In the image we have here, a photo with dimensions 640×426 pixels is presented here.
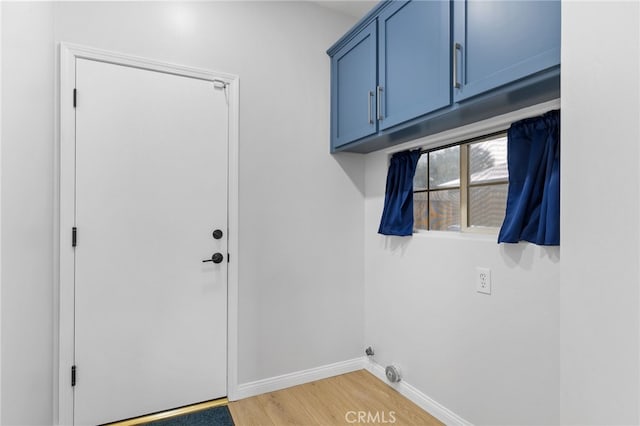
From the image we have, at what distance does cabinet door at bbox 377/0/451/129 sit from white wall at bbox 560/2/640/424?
836 millimetres

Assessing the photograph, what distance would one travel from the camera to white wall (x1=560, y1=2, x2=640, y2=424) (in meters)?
0.68

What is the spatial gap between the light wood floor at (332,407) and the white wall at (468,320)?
169 millimetres

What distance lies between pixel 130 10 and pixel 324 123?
1.37 meters

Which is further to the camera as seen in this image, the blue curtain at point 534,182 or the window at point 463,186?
the window at point 463,186

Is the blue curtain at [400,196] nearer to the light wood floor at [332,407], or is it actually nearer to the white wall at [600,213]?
the light wood floor at [332,407]

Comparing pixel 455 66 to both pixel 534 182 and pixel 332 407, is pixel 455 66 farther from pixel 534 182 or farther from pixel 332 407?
A: pixel 332 407

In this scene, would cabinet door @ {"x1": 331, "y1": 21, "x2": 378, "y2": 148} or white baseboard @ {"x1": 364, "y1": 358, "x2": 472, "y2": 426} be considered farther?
cabinet door @ {"x1": 331, "y1": 21, "x2": 378, "y2": 148}

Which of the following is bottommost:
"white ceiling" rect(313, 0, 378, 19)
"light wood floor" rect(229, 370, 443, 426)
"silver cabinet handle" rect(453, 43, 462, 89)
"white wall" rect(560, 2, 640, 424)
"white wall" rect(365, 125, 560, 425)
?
"light wood floor" rect(229, 370, 443, 426)

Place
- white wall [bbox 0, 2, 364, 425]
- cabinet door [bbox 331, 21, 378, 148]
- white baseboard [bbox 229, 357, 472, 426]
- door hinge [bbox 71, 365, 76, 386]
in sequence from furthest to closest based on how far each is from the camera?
cabinet door [bbox 331, 21, 378, 148] → white baseboard [bbox 229, 357, 472, 426] → door hinge [bbox 71, 365, 76, 386] → white wall [bbox 0, 2, 364, 425]

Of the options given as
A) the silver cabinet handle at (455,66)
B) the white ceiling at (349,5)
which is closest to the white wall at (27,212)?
the silver cabinet handle at (455,66)

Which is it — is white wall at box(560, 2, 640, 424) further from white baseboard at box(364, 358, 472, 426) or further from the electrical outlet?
white baseboard at box(364, 358, 472, 426)

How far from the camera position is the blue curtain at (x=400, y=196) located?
2.24 m

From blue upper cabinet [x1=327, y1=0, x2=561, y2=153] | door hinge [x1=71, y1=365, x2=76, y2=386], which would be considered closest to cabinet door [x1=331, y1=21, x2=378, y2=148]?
blue upper cabinet [x1=327, y1=0, x2=561, y2=153]

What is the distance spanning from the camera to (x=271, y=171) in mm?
2367
